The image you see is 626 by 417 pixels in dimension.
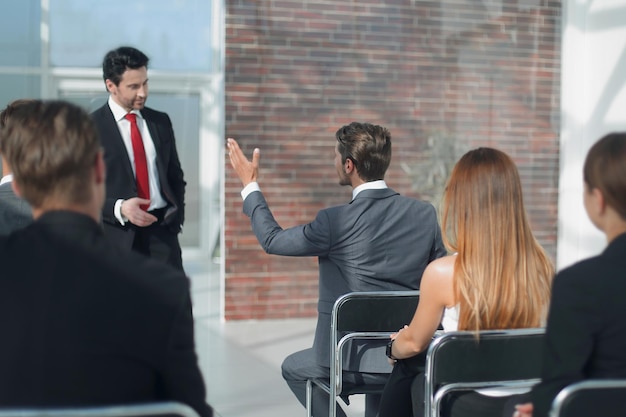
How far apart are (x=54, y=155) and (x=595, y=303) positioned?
3.47ft

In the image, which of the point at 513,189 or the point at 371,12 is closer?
the point at 513,189

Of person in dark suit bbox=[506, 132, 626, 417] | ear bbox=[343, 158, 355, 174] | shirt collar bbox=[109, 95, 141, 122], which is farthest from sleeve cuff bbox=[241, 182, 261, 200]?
person in dark suit bbox=[506, 132, 626, 417]

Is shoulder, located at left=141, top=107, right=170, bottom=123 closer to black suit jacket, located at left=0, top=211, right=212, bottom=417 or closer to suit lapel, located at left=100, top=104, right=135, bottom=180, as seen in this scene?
suit lapel, located at left=100, top=104, right=135, bottom=180

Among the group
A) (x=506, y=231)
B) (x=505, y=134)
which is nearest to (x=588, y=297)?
(x=506, y=231)

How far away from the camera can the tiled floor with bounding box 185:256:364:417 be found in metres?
4.39

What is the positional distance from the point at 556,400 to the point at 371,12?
200 inches

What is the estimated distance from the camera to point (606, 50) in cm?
661

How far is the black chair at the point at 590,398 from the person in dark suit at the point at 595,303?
4 cm

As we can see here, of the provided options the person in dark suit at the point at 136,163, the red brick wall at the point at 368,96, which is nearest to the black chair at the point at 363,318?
the person in dark suit at the point at 136,163

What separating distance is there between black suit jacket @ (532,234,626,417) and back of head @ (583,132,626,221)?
0.08 metres

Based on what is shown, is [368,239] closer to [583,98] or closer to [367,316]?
[367,316]

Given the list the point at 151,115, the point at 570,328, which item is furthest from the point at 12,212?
the point at 570,328

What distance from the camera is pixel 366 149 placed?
10.3ft

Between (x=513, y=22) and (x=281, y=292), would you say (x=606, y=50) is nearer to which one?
(x=513, y=22)
